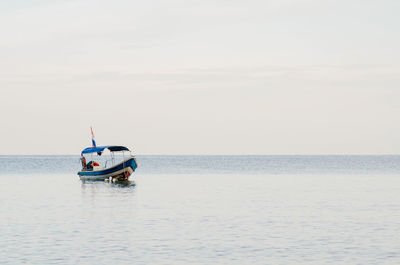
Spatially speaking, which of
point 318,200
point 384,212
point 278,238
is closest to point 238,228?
point 278,238

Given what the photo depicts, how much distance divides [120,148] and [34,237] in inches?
1964

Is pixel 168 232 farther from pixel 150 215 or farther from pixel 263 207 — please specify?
pixel 263 207

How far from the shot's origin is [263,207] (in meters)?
43.5

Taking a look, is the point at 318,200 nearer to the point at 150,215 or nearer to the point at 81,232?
the point at 150,215

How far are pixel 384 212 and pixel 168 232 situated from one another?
16942 millimetres

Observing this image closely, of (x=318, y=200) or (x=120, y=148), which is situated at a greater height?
(x=120, y=148)

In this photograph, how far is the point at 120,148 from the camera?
78.5m

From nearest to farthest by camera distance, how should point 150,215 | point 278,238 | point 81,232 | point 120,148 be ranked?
point 278,238 → point 81,232 → point 150,215 → point 120,148

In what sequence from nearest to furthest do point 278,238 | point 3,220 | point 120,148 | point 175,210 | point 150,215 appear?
1. point 278,238
2. point 3,220
3. point 150,215
4. point 175,210
5. point 120,148

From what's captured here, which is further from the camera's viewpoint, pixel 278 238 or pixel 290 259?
pixel 278 238

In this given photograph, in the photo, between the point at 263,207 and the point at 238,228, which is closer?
the point at 238,228

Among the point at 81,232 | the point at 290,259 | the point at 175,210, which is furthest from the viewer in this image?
the point at 175,210

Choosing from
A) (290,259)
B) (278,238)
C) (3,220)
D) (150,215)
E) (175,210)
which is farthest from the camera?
(175,210)

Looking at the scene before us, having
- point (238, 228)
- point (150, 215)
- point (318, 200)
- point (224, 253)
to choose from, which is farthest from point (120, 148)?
point (224, 253)
